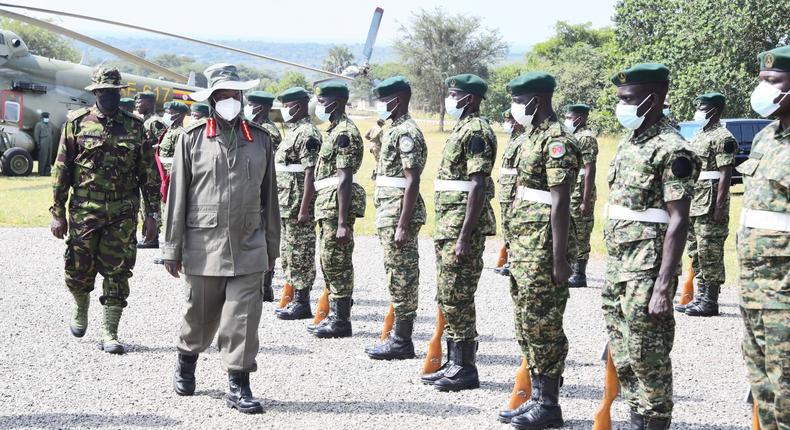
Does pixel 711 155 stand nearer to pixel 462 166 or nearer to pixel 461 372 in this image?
pixel 462 166

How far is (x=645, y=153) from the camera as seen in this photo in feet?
14.9

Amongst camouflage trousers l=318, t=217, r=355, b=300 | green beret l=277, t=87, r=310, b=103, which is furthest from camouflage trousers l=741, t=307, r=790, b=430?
green beret l=277, t=87, r=310, b=103

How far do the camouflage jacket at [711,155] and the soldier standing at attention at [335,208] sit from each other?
3460mm

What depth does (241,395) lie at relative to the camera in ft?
17.8

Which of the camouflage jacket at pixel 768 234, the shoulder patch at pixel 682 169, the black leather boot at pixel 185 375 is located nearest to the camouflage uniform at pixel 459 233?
the shoulder patch at pixel 682 169

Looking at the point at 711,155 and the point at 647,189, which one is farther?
the point at 711,155

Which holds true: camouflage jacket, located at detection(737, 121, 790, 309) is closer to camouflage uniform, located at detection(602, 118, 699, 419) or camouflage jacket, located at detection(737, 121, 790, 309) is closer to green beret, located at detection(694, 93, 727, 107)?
camouflage uniform, located at detection(602, 118, 699, 419)

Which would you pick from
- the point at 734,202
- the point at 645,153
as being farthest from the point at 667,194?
the point at 734,202

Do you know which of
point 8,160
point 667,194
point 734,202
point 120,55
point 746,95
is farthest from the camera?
point 746,95

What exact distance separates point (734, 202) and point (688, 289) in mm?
11515

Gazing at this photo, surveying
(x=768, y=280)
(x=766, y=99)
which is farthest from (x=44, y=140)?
(x=768, y=280)

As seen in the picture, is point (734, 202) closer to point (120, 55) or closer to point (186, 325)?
point (120, 55)

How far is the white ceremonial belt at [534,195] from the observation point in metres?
5.11

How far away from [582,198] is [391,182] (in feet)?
13.7
